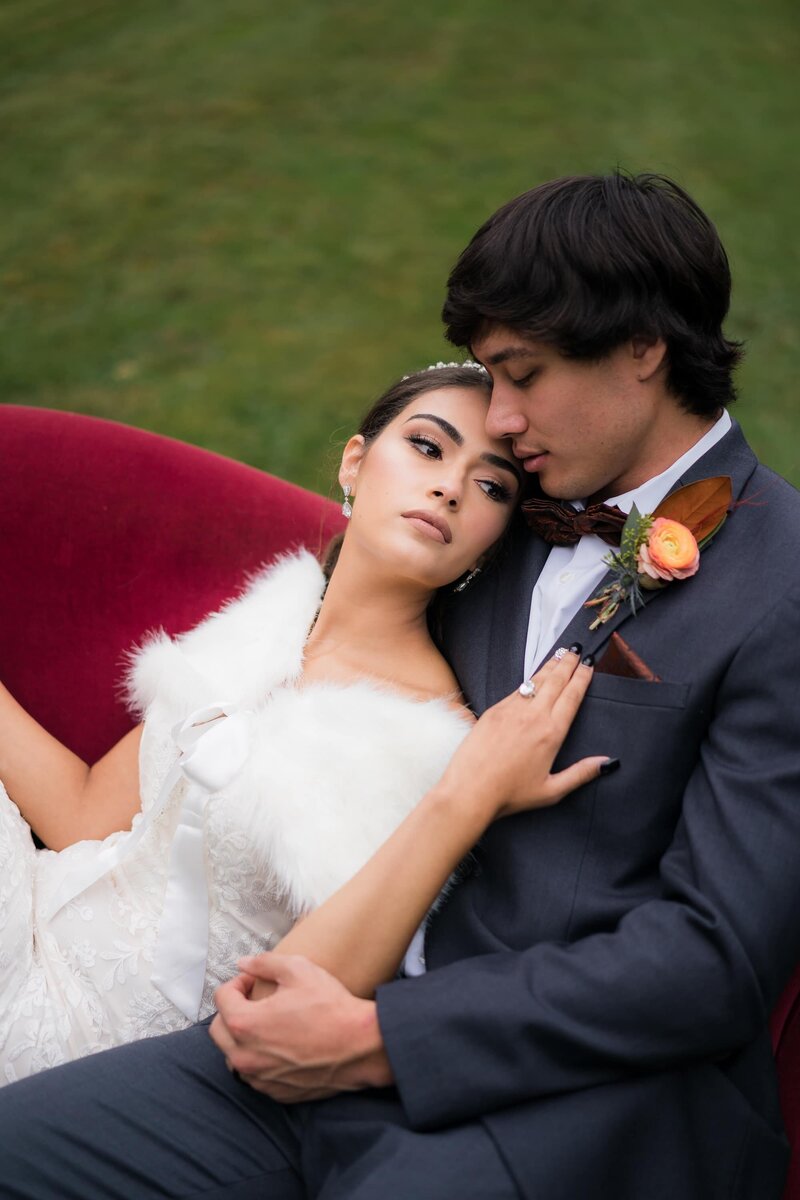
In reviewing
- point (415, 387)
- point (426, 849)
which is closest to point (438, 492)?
point (415, 387)

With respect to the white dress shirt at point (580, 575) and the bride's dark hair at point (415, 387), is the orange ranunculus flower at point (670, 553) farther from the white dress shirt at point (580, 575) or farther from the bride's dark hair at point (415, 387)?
the bride's dark hair at point (415, 387)

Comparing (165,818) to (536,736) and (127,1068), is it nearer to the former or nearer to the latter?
(127,1068)

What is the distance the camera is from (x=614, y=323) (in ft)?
8.13

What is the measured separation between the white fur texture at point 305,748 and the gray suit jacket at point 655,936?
254 mm

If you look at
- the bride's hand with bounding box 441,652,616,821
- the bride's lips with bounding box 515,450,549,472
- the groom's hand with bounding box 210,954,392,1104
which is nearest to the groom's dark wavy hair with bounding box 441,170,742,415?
the bride's lips with bounding box 515,450,549,472

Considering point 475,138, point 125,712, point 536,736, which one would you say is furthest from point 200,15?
point 536,736

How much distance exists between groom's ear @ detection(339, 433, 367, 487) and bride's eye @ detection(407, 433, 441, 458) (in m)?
0.25

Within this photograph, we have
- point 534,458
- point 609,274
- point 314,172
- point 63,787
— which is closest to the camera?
point 609,274

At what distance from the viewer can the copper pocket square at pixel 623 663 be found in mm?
2322

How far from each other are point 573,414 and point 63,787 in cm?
152

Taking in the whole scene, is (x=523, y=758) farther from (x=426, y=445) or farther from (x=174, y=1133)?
(x=174, y=1133)

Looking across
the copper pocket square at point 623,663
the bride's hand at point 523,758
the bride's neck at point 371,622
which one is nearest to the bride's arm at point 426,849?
the bride's hand at point 523,758

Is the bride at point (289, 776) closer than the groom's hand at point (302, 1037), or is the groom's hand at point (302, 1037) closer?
the groom's hand at point (302, 1037)

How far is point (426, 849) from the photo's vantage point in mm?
2270
